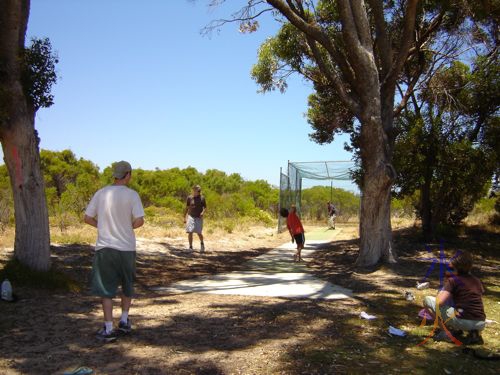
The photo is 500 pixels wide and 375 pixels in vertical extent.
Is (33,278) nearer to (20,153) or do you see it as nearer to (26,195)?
(26,195)

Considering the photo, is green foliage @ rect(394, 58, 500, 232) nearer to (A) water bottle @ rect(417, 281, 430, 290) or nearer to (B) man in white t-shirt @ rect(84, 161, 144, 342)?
(A) water bottle @ rect(417, 281, 430, 290)

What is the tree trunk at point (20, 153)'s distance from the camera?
22.6 ft

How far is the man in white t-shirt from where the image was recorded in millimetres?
4672

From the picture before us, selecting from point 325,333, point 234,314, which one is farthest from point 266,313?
point 325,333

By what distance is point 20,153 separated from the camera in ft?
22.7

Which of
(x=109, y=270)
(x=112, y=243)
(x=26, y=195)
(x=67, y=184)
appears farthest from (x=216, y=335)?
(x=67, y=184)

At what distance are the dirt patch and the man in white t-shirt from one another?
436 mm

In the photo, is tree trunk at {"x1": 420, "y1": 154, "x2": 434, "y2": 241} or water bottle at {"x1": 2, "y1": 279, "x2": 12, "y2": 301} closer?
water bottle at {"x1": 2, "y1": 279, "x2": 12, "y2": 301}

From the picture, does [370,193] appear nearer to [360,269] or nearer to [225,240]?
[360,269]

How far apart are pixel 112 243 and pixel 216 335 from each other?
1.47m

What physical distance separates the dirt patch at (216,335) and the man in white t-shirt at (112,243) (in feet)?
1.43

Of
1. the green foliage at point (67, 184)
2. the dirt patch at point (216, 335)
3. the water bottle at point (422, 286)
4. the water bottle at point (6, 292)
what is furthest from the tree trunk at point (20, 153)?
the green foliage at point (67, 184)

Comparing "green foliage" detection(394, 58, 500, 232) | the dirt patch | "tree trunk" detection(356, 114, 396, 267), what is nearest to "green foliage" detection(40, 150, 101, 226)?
the dirt patch

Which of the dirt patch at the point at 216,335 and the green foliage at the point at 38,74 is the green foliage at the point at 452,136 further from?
the green foliage at the point at 38,74
